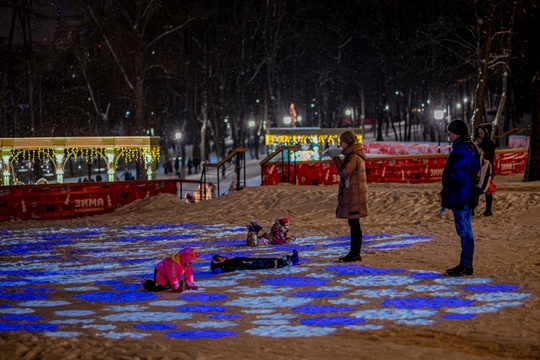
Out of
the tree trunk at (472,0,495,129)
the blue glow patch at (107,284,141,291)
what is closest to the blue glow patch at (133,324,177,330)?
the blue glow patch at (107,284,141,291)

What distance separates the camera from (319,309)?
24.4 feet

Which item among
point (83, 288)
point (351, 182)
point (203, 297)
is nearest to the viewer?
point (203, 297)

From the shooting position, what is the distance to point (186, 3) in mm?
46156

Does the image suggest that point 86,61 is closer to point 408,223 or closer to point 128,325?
point 408,223

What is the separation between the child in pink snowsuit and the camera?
841cm

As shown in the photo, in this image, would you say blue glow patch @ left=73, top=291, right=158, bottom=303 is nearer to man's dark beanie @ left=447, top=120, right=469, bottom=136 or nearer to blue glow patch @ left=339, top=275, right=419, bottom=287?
blue glow patch @ left=339, top=275, right=419, bottom=287

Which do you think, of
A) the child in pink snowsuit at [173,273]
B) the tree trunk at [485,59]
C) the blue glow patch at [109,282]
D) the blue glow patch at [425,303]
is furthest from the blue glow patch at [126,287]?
the tree trunk at [485,59]

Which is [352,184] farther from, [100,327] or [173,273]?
[100,327]

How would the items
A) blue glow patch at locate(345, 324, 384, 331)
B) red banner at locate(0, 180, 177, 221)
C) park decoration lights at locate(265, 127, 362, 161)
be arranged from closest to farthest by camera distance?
blue glow patch at locate(345, 324, 384, 331) → red banner at locate(0, 180, 177, 221) → park decoration lights at locate(265, 127, 362, 161)

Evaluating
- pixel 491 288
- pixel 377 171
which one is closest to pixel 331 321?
pixel 491 288

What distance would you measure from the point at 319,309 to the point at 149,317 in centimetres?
160

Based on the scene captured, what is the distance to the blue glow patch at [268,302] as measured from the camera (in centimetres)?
766

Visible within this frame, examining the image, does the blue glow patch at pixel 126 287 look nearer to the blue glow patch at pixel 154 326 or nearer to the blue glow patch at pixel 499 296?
the blue glow patch at pixel 154 326

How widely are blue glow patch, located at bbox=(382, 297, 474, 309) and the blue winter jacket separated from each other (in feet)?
4.82
